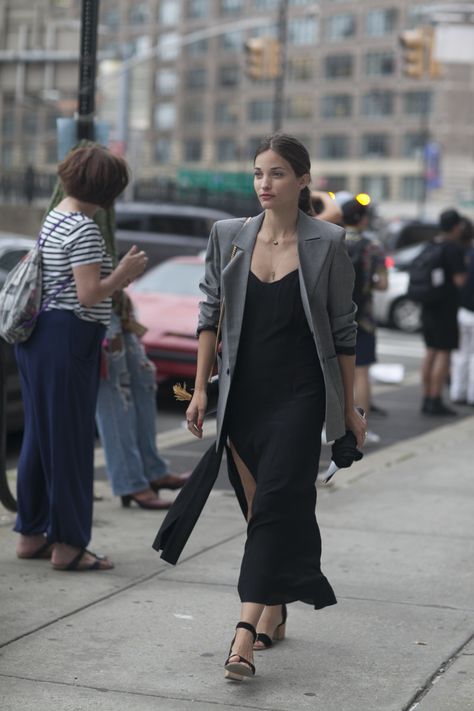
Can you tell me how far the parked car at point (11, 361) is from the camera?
9977mm

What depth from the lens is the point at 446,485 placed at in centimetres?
890

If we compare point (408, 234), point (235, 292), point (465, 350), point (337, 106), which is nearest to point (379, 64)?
point (337, 106)

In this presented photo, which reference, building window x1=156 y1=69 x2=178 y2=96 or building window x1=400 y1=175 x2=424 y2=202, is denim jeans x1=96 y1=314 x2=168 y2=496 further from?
building window x1=156 y1=69 x2=178 y2=96

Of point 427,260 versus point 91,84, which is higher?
point 91,84

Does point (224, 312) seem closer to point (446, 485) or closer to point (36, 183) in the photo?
point (446, 485)

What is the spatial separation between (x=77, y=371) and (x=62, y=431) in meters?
0.27

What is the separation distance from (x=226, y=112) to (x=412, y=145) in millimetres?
18684

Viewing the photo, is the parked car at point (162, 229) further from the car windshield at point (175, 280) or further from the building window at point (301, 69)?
the building window at point (301, 69)

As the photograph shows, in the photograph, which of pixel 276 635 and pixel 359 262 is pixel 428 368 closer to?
pixel 359 262

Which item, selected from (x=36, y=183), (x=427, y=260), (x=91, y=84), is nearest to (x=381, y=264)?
(x=427, y=260)

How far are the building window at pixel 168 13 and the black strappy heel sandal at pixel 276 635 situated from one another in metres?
117

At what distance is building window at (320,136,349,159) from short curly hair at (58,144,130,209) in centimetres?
10254

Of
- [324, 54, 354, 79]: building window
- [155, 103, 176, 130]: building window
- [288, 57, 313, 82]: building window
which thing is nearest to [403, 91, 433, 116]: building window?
[324, 54, 354, 79]: building window

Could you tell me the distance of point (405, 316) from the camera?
86.2ft
